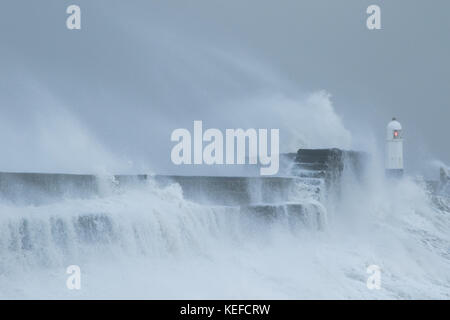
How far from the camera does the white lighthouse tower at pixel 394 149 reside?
14.6 m

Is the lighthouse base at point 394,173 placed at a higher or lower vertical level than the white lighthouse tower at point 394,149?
lower

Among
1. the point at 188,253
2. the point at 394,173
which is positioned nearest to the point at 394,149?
the point at 394,173

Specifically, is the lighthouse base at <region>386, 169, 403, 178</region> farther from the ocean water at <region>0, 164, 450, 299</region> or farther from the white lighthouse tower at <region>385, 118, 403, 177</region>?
the ocean water at <region>0, 164, 450, 299</region>

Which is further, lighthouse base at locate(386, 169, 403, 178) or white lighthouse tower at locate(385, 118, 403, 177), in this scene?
white lighthouse tower at locate(385, 118, 403, 177)

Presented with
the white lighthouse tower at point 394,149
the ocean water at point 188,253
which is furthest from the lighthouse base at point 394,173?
the ocean water at point 188,253

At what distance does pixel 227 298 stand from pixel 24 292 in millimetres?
2015

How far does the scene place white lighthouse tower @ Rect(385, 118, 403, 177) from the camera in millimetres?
14556

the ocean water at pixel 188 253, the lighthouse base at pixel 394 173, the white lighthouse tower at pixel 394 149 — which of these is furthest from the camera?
the white lighthouse tower at pixel 394 149

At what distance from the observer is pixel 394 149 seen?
14.8 meters

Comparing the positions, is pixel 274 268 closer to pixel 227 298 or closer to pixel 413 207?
pixel 227 298

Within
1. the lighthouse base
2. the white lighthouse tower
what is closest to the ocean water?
the lighthouse base

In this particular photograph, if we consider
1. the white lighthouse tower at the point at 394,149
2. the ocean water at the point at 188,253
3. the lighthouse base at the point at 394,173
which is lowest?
the ocean water at the point at 188,253

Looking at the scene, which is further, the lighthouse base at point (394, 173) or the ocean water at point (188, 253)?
the lighthouse base at point (394, 173)

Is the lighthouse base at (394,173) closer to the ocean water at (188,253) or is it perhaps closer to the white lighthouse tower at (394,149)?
the white lighthouse tower at (394,149)
